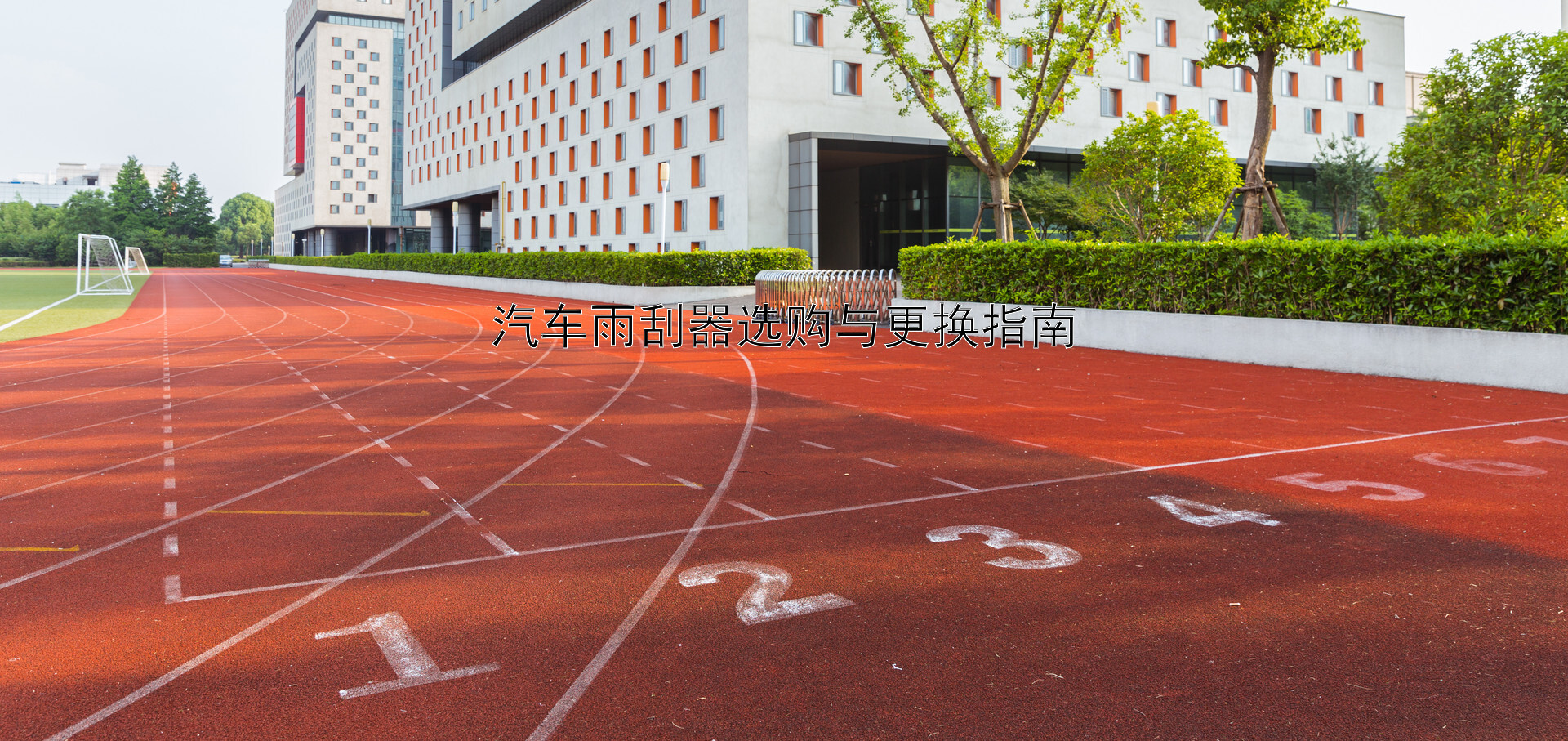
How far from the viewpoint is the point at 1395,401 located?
39.8 feet

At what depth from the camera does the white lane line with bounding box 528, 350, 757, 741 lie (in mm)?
3830

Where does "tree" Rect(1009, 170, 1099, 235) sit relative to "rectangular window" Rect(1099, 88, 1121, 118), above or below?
below

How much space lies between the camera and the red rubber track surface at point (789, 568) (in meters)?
3.94

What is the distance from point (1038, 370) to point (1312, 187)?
41243 mm

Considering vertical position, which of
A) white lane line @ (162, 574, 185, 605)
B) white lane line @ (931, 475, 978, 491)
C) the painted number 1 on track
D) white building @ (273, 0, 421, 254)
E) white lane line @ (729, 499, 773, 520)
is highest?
white building @ (273, 0, 421, 254)

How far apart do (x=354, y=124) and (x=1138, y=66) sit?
95.9 metres

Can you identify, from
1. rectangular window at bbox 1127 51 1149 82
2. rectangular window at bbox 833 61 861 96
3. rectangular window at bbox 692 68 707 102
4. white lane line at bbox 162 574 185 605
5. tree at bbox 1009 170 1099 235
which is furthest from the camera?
→ rectangular window at bbox 1127 51 1149 82

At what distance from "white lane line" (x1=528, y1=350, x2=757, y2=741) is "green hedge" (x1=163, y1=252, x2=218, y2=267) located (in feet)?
434

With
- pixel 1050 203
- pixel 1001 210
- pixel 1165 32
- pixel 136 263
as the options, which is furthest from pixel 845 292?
pixel 136 263

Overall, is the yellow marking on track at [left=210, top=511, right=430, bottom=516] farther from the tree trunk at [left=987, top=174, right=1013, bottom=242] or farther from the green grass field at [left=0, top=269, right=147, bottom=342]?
the tree trunk at [left=987, top=174, right=1013, bottom=242]

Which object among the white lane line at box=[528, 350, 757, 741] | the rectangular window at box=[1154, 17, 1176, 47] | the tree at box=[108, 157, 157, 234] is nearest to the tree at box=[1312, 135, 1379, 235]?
the rectangular window at box=[1154, 17, 1176, 47]

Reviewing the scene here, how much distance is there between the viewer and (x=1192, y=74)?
48312 mm

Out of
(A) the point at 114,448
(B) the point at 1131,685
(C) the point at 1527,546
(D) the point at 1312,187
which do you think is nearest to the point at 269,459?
(A) the point at 114,448

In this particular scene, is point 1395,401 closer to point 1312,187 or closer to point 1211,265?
point 1211,265
